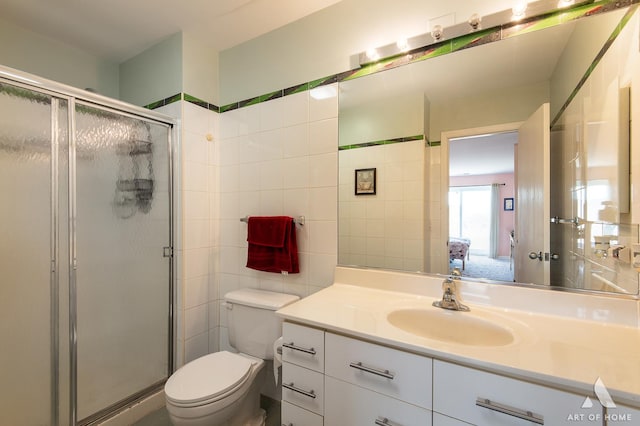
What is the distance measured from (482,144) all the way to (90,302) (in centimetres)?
217

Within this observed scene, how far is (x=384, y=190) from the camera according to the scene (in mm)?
1465

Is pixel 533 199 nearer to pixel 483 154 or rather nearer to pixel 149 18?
pixel 483 154

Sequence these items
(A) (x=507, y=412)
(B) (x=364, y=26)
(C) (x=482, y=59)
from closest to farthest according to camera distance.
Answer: (A) (x=507, y=412), (C) (x=482, y=59), (B) (x=364, y=26)

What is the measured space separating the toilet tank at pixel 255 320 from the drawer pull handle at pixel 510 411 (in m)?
0.98

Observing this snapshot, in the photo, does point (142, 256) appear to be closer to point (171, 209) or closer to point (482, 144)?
point (171, 209)

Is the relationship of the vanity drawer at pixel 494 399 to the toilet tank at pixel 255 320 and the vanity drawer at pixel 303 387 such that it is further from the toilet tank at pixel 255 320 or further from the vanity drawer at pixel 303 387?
the toilet tank at pixel 255 320

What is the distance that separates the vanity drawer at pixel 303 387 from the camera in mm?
1004

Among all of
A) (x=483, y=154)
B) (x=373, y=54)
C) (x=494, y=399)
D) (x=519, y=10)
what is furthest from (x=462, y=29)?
(x=494, y=399)

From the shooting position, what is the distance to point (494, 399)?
0.72m

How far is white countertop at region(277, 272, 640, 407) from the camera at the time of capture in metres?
0.66

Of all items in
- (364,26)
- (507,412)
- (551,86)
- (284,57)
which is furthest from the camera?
(284,57)

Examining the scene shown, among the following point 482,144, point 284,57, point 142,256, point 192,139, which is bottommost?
point 142,256

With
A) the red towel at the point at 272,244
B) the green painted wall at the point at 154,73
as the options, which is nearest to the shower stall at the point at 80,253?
the green painted wall at the point at 154,73

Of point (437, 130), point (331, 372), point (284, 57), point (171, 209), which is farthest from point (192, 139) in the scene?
point (331, 372)
